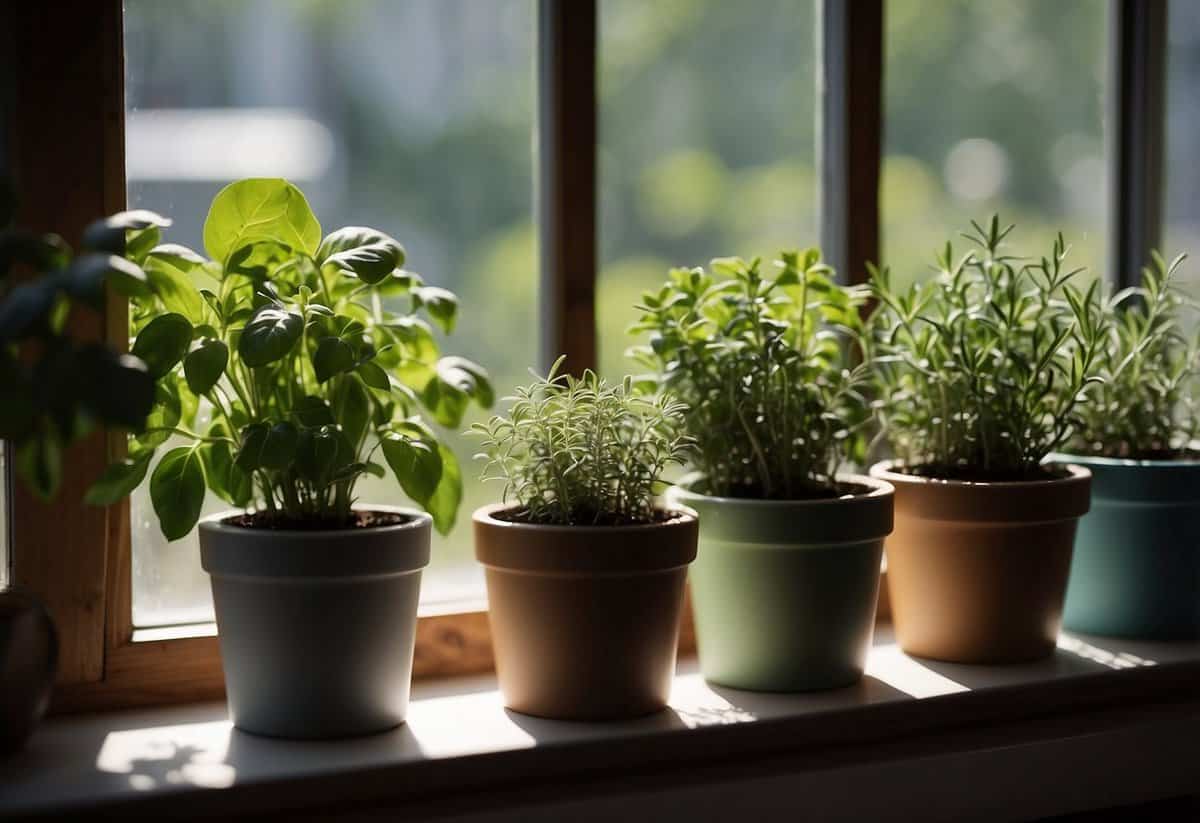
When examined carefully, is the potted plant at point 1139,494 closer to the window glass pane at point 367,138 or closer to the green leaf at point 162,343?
the window glass pane at point 367,138

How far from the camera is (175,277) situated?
3.67ft

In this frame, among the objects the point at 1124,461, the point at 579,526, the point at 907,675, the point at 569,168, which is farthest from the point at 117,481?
the point at 1124,461

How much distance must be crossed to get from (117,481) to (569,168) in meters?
0.62

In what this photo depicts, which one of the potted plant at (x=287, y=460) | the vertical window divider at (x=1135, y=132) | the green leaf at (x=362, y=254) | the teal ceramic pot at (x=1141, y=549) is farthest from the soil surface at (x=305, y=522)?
the vertical window divider at (x=1135, y=132)

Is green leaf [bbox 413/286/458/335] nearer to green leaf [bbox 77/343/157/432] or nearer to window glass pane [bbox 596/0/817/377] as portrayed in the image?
window glass pane [bbox 596/0/817/377]

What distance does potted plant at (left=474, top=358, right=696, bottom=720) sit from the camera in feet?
3.66

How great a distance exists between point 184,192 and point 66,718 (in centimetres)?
54

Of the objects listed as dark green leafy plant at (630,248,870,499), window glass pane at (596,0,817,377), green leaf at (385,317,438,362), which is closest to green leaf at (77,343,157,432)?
green leaf at (385,317,438,362)

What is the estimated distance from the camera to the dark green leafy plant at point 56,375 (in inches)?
31.6

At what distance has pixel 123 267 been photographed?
0.86m

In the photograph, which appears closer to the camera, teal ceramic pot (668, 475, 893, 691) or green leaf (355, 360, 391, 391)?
Result: green leaf (355, 360, 391, 391)

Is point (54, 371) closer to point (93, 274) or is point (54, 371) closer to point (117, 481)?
point (93, 274)

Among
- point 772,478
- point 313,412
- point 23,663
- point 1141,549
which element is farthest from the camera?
point 1141,549

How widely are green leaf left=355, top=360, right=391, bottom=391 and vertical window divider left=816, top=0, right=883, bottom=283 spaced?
2.33 feet
